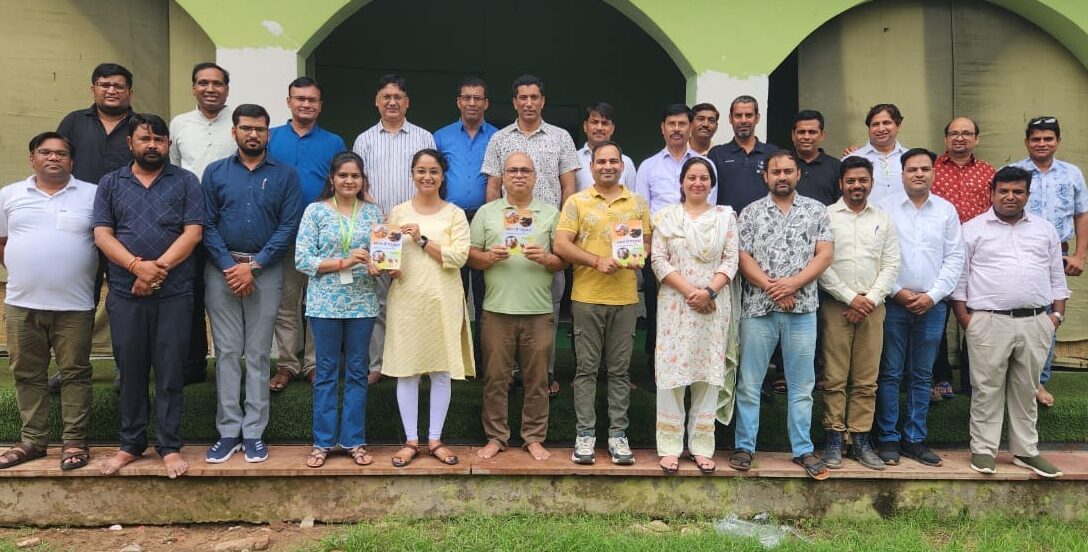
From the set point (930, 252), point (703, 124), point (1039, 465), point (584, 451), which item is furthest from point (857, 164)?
point (584, 451)

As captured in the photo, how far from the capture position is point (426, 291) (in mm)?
4055

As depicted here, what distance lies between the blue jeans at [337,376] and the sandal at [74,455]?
119 centimetres

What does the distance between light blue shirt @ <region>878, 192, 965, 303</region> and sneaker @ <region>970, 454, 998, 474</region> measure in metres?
0.94

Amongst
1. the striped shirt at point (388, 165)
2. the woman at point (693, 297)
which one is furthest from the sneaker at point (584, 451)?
the striped shirt at point (388, 165)

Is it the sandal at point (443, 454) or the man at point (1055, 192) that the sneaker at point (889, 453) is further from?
A: the sandal at point (443, 454)

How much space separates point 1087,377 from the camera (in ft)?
19.1

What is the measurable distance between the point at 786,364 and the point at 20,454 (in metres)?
4.18

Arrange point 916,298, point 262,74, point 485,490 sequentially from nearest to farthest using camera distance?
point 485,490 → point 916,298 → point 262,74

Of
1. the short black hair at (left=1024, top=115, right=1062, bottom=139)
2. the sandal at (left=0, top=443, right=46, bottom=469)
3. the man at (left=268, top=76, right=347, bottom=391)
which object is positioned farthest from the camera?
the short black hair at (left=1024, top=115, right=1062, bottom=139)

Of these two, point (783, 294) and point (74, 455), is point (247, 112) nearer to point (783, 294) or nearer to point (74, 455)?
point (74, 455)

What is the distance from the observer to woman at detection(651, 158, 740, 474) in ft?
13.2

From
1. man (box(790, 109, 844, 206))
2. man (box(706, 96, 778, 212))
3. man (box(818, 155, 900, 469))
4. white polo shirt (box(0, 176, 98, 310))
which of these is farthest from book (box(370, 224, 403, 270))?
man (box(790, 109, 844, 206))

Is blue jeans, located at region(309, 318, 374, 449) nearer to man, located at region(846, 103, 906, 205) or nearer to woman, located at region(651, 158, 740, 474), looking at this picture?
woman, located at region(651, 158, 740, 474)

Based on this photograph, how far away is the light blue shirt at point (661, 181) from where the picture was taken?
15.1 ft
